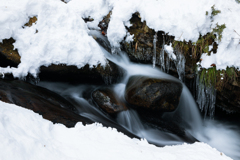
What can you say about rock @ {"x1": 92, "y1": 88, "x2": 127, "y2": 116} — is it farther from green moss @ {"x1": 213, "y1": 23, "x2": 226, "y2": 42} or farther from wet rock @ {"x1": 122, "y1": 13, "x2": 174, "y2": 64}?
green moss @ {"x1": 213, "y1": 23, "x2": 226, "y2": 42}

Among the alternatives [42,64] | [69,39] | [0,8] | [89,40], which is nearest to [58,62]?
[42,64]

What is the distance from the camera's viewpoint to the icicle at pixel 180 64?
4.46 m

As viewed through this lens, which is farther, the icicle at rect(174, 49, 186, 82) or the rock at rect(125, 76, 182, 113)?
the icicle at rect(174, 49, 186, 82)

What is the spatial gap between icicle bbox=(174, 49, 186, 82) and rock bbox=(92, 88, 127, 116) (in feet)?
6.56

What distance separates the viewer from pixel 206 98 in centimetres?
459

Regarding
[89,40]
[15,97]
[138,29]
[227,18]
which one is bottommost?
[15,97]

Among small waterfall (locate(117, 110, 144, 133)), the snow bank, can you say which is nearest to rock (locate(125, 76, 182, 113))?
small waterfall (locate(117, 110, 144, 133))

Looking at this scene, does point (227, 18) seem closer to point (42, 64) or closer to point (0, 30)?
point (42, 64)

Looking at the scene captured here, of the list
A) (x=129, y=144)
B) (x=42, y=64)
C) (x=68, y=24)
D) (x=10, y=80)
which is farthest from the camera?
(x=68, y=24)

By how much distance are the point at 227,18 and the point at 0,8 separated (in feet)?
18.9

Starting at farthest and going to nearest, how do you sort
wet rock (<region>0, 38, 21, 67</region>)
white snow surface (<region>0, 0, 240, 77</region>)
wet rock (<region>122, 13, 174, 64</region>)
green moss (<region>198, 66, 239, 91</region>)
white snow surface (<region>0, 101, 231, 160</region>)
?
wet rock (<region>122, 13, 174, 64</region>)
green moss (<region>198, 66, 239, 91</region>)
white snow surface (<region>0, 0, 240, 77</region>)
wet rock (<region>0, 38, 21, 67</region>)
white snow surface (<region>0, 101, 231, 160</region>)

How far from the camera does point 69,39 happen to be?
4.09 m

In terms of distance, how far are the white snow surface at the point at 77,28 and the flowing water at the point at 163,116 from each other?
32.9 inches

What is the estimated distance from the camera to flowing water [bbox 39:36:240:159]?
397cm
